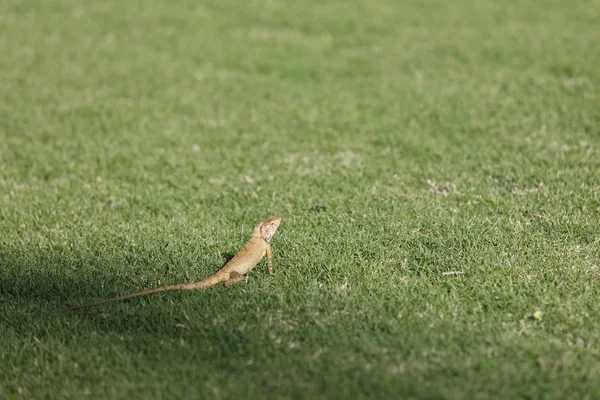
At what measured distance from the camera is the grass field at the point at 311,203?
4.01 meters

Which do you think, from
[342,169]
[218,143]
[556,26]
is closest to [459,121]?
[342,169]

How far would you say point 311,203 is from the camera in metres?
6.12

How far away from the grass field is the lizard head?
0.24 m

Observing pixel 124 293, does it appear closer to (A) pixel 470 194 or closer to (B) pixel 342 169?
(B) pixel 342 169

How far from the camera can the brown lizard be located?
184 inches

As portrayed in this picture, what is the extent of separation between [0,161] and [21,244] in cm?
224

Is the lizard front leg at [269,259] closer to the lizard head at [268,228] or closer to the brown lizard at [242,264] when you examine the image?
the brown lizard at [242,264]

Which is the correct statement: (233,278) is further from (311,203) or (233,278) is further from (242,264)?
(311,203)

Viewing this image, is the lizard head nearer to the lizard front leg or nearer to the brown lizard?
the brown lizard

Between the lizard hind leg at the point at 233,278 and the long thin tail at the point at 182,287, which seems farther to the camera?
the lizard hind leg at the point at 233,278

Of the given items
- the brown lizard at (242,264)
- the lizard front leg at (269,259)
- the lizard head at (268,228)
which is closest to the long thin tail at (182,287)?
the brown lizard at (242,264)

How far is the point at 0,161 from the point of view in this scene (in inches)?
294

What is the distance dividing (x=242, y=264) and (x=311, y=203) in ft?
4.67

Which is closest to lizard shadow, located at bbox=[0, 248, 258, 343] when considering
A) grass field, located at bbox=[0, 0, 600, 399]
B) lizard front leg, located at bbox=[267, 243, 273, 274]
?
grass field, located at bbox=[0, 0, 600, 399]
